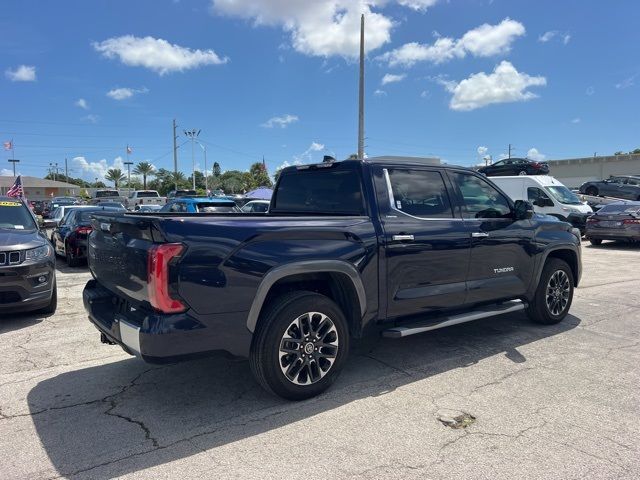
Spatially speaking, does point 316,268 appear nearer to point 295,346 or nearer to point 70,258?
point 295,346

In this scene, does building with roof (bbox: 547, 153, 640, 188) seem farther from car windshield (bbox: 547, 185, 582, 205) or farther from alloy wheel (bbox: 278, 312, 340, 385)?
alloy wheel (bbox: 278, 312, 340, 385)

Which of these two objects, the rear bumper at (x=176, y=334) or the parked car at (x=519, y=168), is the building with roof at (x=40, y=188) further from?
the rear bumper at (x=176, y=334)

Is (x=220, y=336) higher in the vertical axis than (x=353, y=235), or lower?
lower

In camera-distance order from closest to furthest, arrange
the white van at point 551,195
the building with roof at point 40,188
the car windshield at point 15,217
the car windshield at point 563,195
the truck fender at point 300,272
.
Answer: the truck fender at point 300,272 → the car windshield at point 15,217 → the white van at point 551,195 → the car windshield at point 563,195 → the building with roof at point 40,188

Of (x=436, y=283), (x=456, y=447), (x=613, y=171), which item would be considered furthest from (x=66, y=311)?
(x=613, y=171)

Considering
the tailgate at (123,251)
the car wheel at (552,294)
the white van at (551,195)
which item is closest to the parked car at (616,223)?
the white van at (551,195)

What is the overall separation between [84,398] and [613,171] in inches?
2579

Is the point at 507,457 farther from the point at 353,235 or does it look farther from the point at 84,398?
the point at 84,398

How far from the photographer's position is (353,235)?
404 cm

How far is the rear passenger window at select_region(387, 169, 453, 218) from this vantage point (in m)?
4.57

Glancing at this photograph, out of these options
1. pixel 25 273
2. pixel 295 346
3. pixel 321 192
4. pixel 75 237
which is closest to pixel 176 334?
pixel 295 346

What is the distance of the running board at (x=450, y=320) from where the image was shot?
429 centimetres

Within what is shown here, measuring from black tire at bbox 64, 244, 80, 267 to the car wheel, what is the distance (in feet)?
32.4

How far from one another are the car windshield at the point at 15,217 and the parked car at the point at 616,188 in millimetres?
29062
